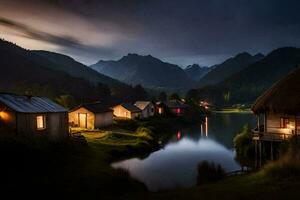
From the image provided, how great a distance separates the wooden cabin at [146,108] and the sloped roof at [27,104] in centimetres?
4866

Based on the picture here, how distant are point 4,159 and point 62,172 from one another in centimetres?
425

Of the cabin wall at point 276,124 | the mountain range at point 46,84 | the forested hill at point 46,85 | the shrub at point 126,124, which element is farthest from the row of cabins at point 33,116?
the mountain range at point 46,84

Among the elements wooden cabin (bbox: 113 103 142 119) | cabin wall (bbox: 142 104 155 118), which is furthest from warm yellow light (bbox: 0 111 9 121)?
cabin wall (bbox: 142 104 155 118)

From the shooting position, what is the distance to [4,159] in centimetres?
2078

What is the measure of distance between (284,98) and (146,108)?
192 ft

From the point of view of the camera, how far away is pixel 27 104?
103ft

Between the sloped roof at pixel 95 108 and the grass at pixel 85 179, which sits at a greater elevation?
the sloped roof at pixel 95 108

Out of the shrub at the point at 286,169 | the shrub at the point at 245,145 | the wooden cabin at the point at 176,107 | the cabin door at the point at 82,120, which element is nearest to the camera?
the shrub at the point at 286,169

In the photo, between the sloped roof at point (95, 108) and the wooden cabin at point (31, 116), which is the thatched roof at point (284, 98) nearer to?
the wooden cabin at point (31, 116)

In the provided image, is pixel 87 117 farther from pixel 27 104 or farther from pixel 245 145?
pixel 245 145

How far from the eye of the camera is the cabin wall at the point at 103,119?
57.6 m

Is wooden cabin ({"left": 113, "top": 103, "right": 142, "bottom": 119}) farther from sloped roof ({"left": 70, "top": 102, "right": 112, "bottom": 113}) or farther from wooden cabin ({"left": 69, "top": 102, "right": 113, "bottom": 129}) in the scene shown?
wooden cabin ({"left": 69, "top": 102, "right": 113, "bottom": 129})

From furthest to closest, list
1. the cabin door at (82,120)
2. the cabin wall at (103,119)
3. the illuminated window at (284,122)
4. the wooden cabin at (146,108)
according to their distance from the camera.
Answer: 1. the wooden cabin at (146,108)
2. the cabin wall at (103,119)
3. the cabin door at (82,120)
4. the illuminated window at (284,122)

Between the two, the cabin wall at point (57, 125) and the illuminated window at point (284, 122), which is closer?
the illuminated window at point (284, 122)
